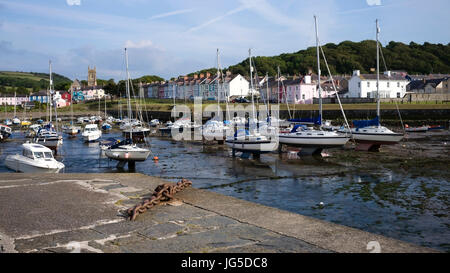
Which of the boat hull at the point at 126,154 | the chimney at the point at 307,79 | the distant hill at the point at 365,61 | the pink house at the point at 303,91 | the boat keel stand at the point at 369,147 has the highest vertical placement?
the distant hill at the point at 365,61

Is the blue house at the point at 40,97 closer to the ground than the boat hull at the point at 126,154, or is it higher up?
higher up

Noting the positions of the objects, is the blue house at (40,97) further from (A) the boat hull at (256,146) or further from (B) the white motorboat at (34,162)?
(B) the white motorboat at (34,162)

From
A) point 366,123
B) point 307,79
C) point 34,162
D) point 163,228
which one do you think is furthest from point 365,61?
point 163,228

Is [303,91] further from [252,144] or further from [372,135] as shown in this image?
[252,144]

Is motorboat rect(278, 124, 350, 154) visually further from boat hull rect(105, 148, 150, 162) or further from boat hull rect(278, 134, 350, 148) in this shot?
boat hull rect(105, 148, 150, 162)

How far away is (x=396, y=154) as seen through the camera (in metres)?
31.3

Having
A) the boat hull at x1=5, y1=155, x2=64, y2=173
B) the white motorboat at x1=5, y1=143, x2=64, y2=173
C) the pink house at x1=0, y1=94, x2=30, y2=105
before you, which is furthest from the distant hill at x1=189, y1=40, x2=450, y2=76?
the boat hull at x1=5, y1=155, x2=64, y2=173

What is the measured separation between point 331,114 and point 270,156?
35357 millimetres

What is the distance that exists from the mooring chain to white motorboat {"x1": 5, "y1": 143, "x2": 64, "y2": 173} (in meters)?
14.3

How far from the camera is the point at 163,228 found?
7.29m

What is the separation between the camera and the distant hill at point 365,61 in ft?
492

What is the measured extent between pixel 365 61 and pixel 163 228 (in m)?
168

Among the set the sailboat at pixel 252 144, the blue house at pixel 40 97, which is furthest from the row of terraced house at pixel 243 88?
the blue house at pixel 40 97

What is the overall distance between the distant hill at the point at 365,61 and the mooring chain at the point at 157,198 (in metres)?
138
